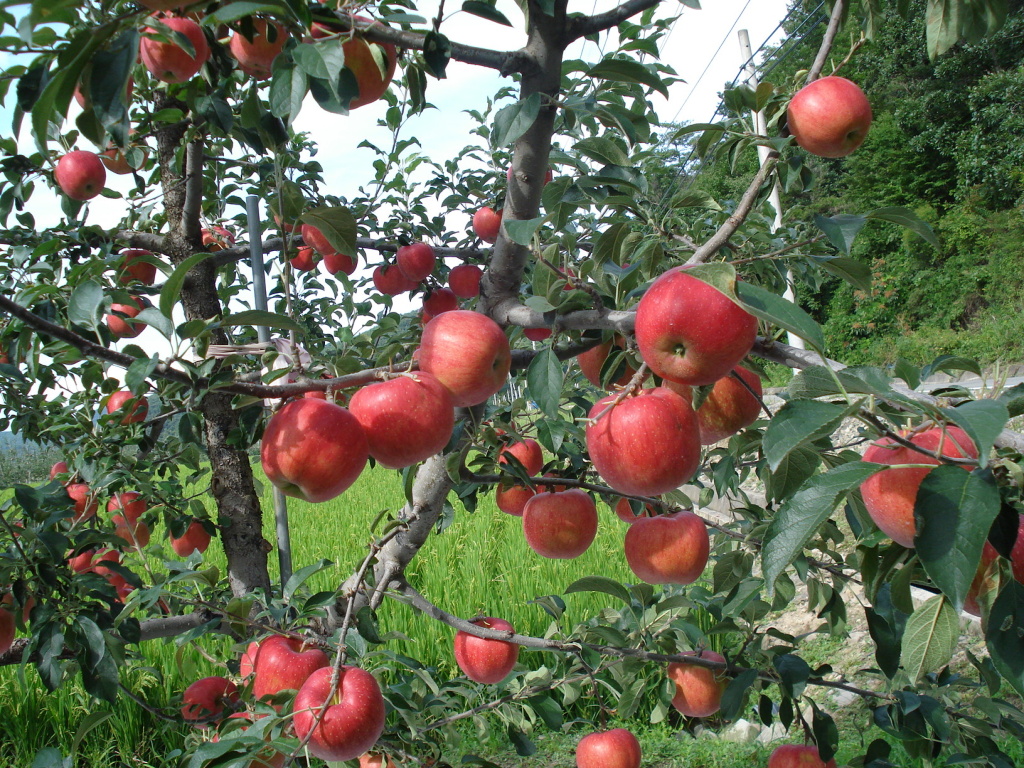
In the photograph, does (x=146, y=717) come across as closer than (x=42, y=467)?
Yes

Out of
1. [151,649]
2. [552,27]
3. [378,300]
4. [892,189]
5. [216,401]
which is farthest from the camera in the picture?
[892,189]

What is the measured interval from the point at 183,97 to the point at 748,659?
145 cm

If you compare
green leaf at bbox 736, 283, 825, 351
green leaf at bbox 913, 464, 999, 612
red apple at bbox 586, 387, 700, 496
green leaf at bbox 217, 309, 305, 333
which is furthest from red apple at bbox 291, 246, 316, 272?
green leaf at bbox 913, 464, 999, 612

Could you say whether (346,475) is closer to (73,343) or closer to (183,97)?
(73,343)

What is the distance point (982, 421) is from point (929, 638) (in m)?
0.30

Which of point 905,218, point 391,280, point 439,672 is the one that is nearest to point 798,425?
point 905,218

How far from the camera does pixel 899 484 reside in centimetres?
61

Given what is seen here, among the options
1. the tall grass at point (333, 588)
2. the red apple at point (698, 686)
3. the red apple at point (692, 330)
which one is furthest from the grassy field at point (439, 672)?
the red apple at point (692, 330)

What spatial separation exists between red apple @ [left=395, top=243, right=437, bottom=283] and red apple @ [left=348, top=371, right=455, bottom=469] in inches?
39.8

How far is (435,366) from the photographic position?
2.63ft

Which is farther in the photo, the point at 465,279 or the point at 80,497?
the point at 465,279

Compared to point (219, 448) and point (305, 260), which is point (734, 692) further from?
point (305, 260)

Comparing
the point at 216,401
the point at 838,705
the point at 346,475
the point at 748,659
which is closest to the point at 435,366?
the point at 346,475

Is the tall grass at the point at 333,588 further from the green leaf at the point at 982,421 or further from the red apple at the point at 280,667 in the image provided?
the green leaf at the point at 982,421
